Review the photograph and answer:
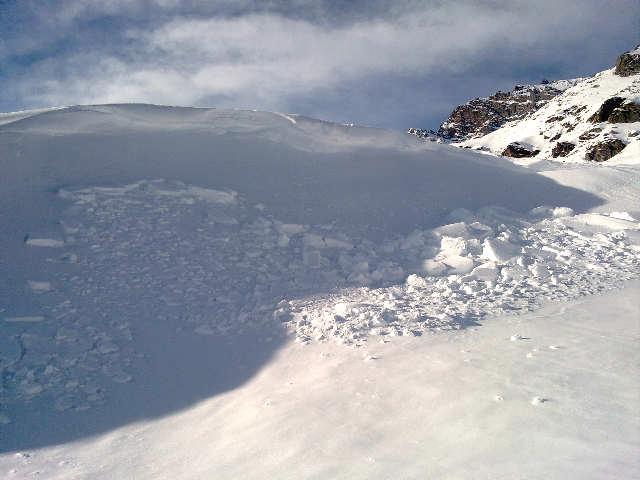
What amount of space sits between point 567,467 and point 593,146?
5284 centimetres

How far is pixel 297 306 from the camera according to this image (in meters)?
6.58

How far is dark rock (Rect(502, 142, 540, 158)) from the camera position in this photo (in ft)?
205

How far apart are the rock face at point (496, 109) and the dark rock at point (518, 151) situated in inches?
1631

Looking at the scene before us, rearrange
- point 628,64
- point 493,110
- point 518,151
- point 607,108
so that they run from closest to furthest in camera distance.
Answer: point 607,108 < point 518,151 < point 628,64 < point 493,110

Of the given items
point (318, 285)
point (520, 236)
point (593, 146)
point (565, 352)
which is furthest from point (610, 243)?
point (593, 146)

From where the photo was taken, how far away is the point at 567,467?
9.72ft

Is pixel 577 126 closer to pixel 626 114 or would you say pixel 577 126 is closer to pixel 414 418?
pixel 626 114

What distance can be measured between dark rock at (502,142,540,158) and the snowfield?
5551cm

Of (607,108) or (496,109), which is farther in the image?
(496,109)

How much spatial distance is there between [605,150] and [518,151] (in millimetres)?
17830

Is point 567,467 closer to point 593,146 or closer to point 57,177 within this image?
point 57,177

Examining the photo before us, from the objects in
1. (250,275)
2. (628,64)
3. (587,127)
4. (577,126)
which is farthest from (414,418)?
(628,64)

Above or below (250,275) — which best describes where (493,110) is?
above

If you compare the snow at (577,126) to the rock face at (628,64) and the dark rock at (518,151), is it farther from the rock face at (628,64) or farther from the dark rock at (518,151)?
the rock face at (628,64)
